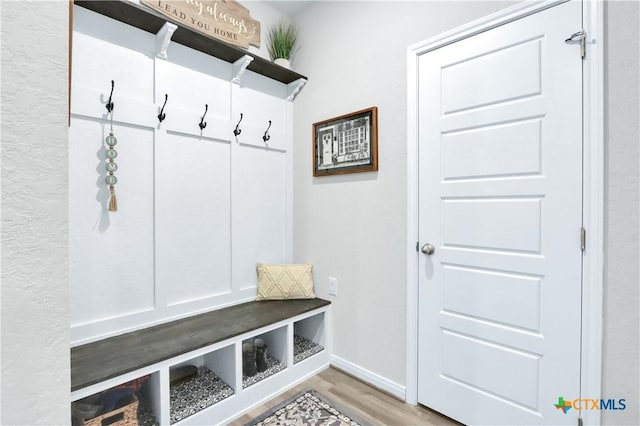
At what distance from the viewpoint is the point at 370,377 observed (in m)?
2.05

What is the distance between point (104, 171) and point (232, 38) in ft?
4.11

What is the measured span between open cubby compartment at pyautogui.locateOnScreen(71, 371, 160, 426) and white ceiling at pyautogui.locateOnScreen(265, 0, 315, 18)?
262 cm

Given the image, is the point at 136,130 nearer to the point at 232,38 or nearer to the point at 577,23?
the point at 232,38

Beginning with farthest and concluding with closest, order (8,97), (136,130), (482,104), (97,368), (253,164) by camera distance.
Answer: (253,164) < (136,130) < (482,104) < (97,368) < (8,97)

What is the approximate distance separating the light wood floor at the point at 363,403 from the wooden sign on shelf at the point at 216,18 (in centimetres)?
233

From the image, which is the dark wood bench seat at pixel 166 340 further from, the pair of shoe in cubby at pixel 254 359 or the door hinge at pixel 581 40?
the door hinge at pixel 581 40

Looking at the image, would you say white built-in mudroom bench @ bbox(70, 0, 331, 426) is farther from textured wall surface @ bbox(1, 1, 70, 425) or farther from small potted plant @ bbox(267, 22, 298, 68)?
textured wall surface @ bbox(1, 1, 70, 425)

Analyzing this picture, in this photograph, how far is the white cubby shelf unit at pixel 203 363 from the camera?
1404mm

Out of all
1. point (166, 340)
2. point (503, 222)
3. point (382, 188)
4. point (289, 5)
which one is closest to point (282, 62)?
point (289, 5)

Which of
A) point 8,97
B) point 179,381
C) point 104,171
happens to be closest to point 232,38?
point 104,171

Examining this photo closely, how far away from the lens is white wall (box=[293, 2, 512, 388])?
190cm

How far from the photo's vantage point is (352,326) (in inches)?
85.6

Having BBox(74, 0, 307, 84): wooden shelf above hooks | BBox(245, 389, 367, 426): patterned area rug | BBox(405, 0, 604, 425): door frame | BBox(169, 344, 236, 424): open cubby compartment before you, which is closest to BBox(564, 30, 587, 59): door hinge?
BBox(405, 0, 604, 425): door frame

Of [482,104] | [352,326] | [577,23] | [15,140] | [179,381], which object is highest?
[577,23]
